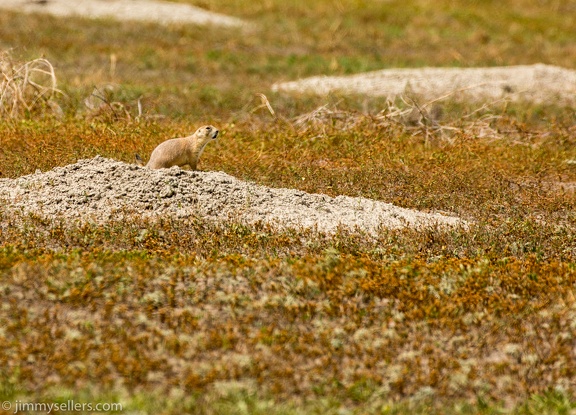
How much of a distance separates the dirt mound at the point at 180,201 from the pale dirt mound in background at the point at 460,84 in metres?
8.57

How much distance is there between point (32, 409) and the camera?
5812 millimetres

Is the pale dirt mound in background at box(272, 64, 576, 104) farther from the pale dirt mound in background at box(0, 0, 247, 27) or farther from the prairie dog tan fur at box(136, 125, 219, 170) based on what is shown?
the pale dirt mound in background at box(0, 0, 247, 27)

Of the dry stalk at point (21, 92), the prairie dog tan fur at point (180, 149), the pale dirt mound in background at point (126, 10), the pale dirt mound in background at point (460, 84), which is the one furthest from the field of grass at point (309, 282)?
the pale dirt mound in background at point (126, 10)

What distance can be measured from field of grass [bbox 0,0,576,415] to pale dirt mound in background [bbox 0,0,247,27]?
14.8 metres

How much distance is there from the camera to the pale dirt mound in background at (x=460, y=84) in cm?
1928

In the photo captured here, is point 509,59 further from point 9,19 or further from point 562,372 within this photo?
point 562,372

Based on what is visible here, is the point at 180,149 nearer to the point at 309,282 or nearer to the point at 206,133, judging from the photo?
the point at 206,133

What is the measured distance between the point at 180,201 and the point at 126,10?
22.9 m

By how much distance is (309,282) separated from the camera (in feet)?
25.0

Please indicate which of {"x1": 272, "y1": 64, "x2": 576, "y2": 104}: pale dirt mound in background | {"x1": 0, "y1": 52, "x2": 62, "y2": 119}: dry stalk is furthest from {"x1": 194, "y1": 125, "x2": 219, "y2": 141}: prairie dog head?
{"x1": 272, "y1": 64, "x2": 576, "y2": 104}: pale dirt mound in background

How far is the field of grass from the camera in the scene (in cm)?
632

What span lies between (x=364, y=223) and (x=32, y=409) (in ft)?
15.7

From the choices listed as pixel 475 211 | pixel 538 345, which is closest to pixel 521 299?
pixel 538 345

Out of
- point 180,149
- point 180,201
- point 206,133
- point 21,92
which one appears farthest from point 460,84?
point 180,201
